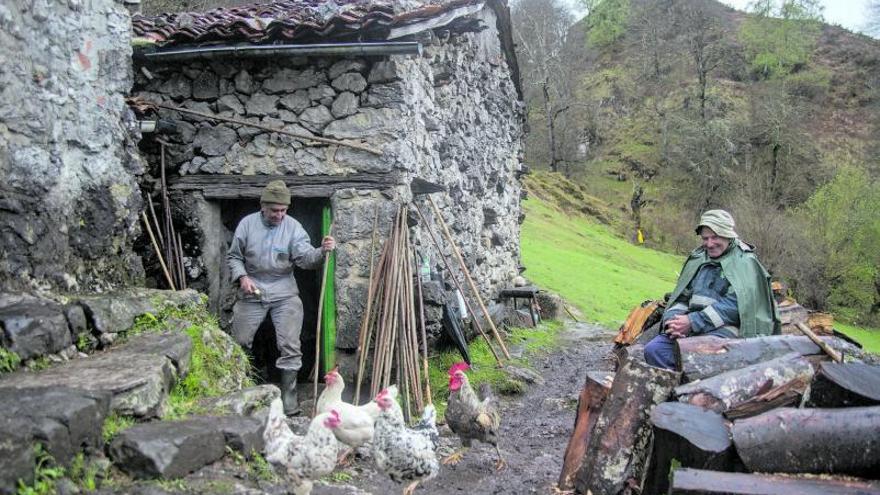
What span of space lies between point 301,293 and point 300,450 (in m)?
4.26

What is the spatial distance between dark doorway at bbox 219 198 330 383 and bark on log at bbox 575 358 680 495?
4093 mm

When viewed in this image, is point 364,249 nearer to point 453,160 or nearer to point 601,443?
point 453,160

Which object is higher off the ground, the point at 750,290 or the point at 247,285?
the point at 750,290

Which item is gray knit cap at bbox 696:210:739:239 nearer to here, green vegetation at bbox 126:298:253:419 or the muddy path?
the muddy path

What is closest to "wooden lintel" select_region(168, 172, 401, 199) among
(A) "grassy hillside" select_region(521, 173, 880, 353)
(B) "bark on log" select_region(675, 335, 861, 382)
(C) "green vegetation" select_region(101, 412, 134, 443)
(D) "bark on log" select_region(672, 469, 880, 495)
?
(B) "bark on log" select_region(675, 335, 861, 382)

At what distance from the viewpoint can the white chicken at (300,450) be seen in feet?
12.0

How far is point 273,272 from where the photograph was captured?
20.2ft

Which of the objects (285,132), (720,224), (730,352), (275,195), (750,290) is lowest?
(730,352)

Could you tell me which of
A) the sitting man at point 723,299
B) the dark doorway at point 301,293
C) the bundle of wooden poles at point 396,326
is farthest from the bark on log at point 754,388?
the dark doorway at point 301,293

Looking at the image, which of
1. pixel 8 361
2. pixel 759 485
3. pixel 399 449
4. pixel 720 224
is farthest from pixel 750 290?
pixel 8 361

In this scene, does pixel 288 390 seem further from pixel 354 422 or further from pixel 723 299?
pixel 723 299

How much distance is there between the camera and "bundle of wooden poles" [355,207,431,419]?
6.28 meters

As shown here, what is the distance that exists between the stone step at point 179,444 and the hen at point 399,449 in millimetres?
714

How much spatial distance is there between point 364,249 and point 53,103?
3.10 m
